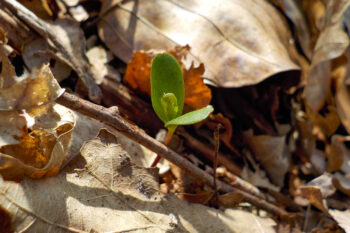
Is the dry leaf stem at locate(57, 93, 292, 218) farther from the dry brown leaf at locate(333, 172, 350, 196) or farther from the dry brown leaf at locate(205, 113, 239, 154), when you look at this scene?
the dry brown leaf at locate(333, 172, 350, 196)

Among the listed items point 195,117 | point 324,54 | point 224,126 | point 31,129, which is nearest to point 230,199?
point 224,126

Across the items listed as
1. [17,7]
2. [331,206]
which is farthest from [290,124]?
[17,7]

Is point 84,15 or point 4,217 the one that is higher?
point 84,15

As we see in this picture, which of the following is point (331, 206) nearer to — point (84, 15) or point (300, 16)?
point (300, 16)

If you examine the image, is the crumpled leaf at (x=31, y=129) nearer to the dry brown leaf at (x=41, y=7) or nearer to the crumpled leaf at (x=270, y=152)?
the dry brown leaf at (x=41, y=7)

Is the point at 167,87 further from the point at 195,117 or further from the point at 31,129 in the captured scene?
the point at 31,129

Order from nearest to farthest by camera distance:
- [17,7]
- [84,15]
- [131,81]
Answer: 1. [17,7]
2. [131,81]
3. [84,15]

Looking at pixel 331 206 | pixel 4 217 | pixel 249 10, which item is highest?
pixel 249 10
